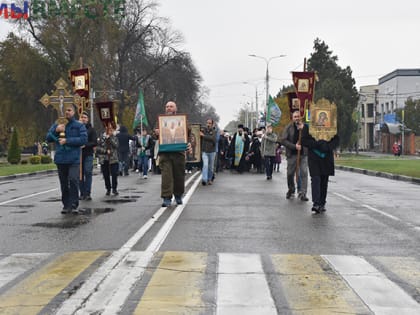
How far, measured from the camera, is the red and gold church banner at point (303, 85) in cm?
1644

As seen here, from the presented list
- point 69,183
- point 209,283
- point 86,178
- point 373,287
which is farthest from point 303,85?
point 209,283

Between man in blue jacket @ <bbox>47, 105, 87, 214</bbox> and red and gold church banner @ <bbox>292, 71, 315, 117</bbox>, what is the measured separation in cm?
663

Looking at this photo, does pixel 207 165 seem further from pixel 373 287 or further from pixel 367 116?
pixel 367 116

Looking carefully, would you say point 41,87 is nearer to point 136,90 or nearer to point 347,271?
point 136,90

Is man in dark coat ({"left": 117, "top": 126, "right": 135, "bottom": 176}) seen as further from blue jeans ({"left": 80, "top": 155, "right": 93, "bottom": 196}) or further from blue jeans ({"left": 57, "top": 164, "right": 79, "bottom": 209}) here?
blue jeans ({"left": 57, "top": 164, "right": 79, "bottom": 209})

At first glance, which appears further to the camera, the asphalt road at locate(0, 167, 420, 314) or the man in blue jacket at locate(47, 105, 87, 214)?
the man in blue jacket at locate(47, 105, 87, 214)

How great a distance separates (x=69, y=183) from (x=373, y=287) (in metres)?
6.80

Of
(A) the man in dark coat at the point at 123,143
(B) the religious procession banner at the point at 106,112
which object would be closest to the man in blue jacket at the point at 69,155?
(B) the religious procession banner at the point at 106,112

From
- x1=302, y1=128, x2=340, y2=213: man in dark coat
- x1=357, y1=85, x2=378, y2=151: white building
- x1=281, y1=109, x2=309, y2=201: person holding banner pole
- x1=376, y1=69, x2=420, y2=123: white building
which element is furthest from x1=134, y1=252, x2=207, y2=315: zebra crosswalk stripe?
x1=357, y1=85, x2=378, y2=151: white building

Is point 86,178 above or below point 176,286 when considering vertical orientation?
above

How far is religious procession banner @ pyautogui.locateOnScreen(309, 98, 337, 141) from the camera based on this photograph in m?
11.8

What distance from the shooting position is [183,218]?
1048 centimetres

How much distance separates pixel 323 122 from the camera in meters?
12.0

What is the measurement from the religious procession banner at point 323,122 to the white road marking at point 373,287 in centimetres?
472
